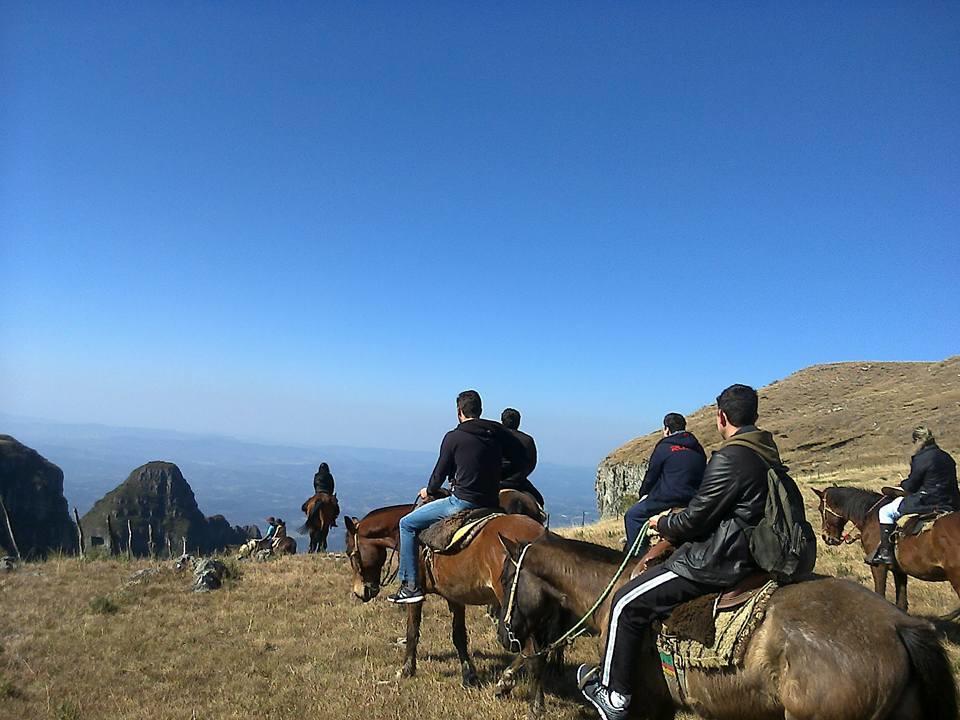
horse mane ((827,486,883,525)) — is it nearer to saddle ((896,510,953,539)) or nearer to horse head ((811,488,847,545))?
horse head ((811,488,847,545))

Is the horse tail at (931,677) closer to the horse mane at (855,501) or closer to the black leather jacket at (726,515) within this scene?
the black leather jacket at (726,515)

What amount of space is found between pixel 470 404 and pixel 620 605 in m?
3.46

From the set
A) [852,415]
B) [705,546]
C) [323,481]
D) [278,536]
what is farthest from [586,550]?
[852,415]

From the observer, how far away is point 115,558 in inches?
627

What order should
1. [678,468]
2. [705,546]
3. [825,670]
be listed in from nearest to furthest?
[825,670] → [705,546] → [678,468]

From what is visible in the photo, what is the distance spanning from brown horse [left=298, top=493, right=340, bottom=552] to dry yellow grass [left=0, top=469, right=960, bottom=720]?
4.89 metres

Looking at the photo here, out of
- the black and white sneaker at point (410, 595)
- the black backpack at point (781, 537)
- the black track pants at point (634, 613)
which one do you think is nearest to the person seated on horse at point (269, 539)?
the black and white sneaker at point (410, 595)

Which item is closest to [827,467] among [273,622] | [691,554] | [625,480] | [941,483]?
[625,480]

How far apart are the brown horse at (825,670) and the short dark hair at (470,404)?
10.7ft

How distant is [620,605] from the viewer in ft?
13.8

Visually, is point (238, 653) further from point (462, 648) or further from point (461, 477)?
point (461, 477)

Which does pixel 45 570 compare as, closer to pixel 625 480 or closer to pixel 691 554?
pixel 691 554

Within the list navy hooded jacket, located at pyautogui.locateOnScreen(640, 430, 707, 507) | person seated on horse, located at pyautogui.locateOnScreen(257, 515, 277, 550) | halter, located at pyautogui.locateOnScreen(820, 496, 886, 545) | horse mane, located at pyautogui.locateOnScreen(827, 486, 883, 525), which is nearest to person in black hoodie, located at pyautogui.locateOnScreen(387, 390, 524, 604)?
navy hooded jacket, located at pyautogui.locateOnScreen(640, 430, 707, 507)

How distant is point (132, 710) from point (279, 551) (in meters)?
12.1
